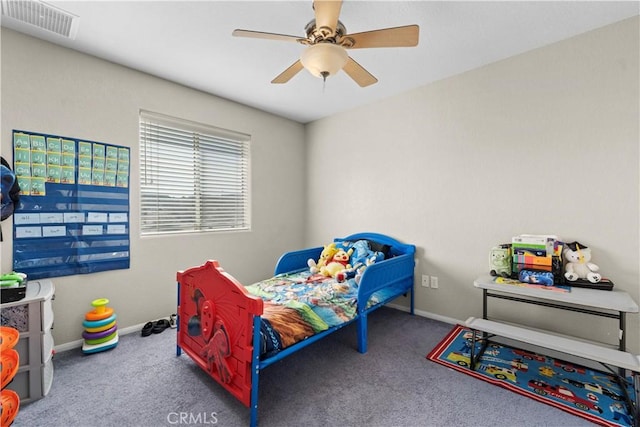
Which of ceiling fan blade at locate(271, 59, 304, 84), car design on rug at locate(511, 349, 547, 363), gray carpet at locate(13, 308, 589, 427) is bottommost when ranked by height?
gray carpet at locate(13, 308, 589, 427)

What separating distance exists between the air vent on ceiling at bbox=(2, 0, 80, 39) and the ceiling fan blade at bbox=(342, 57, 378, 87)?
183 cm

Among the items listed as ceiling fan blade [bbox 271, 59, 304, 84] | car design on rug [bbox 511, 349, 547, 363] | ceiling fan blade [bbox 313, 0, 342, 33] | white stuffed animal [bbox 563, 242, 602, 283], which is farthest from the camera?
car design on rug [bbox 511, 349, 547, 363]

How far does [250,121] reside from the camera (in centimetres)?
347

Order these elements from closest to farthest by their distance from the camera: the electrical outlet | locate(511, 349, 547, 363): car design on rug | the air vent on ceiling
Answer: the air vent on ceiling < locate(511, 349, 547, 363): car design on rug < the electrical outlet

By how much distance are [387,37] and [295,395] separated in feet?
7.08

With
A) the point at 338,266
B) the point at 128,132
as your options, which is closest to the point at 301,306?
the point at 338,266

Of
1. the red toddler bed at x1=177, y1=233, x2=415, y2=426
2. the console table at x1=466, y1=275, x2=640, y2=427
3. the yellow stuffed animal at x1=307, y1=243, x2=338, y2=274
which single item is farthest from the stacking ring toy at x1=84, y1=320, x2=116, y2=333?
the console table at x1=466, y1=275, x2=640, y2=427

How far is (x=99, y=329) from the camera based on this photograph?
221cm

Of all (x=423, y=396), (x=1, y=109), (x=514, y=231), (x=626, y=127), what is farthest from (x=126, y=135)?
(x=626, y=127)

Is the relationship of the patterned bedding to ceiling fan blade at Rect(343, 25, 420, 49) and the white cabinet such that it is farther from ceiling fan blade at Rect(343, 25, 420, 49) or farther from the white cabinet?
ceiling fan blade at Rect(343, 25, 420, 49)

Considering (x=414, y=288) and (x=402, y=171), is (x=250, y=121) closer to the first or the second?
(x=402, y=171)

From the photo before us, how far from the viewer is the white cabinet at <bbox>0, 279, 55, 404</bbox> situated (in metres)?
1.64

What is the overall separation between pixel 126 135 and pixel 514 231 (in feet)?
11.4

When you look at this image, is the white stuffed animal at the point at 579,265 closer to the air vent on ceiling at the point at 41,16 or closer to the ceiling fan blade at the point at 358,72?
the ceiling fan blade at the point at 358,72
